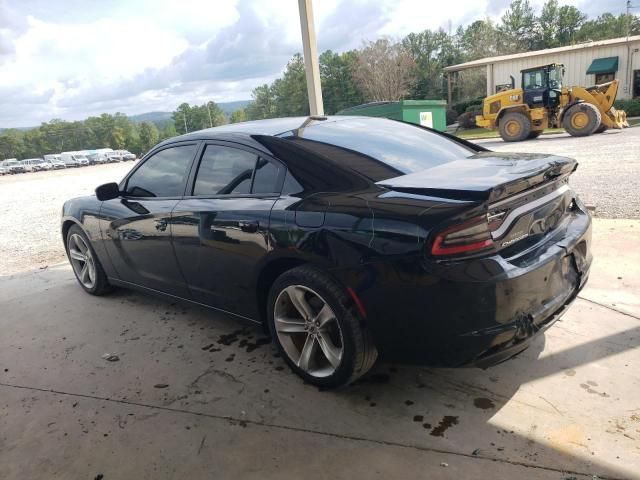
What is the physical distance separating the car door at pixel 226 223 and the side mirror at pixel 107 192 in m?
0.98

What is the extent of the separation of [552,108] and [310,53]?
13.8m

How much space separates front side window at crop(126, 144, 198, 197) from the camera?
344 cm

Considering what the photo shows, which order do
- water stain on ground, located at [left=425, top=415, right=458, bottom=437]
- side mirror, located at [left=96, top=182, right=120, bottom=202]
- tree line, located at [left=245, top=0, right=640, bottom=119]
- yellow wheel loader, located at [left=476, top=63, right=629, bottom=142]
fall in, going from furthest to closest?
tree line, located at [left=245, top=0, right=640, bottom=119]
yellow wheel loader, located at [left=476, top=63, right=629, bottom=142]
side mirror, located at [left=96, top=182, right=120, bottom=202]
water stain on ground, located at [left=425, top=415, right=458, bottom=437]

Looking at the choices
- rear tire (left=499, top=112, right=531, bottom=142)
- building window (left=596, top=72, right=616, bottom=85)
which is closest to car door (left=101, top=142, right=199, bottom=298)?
rear tire (left=499, top=112, right=531, bottom=142)

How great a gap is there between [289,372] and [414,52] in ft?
200

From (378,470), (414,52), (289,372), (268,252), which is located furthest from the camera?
(414,52)

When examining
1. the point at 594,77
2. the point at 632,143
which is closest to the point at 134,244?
the point at 632,143

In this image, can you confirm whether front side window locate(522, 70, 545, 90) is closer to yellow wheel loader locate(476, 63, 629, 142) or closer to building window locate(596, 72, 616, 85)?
yellow wheel loader locate(476, 63, 629, 142)

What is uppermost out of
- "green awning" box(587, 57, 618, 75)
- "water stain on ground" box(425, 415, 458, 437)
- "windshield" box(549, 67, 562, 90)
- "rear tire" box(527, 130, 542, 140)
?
"green awning" box(587, 57, 618, 75)

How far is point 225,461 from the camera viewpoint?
2250 mm

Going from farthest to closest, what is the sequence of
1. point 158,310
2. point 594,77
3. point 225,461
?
point 594,77 → point 158,310 → point 225,461

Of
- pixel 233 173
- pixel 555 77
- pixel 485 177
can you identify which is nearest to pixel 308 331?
pixel 233 173

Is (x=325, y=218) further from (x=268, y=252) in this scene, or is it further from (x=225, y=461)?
(x=225, y=461)

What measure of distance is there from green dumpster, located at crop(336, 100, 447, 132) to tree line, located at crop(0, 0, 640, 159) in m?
20.7
